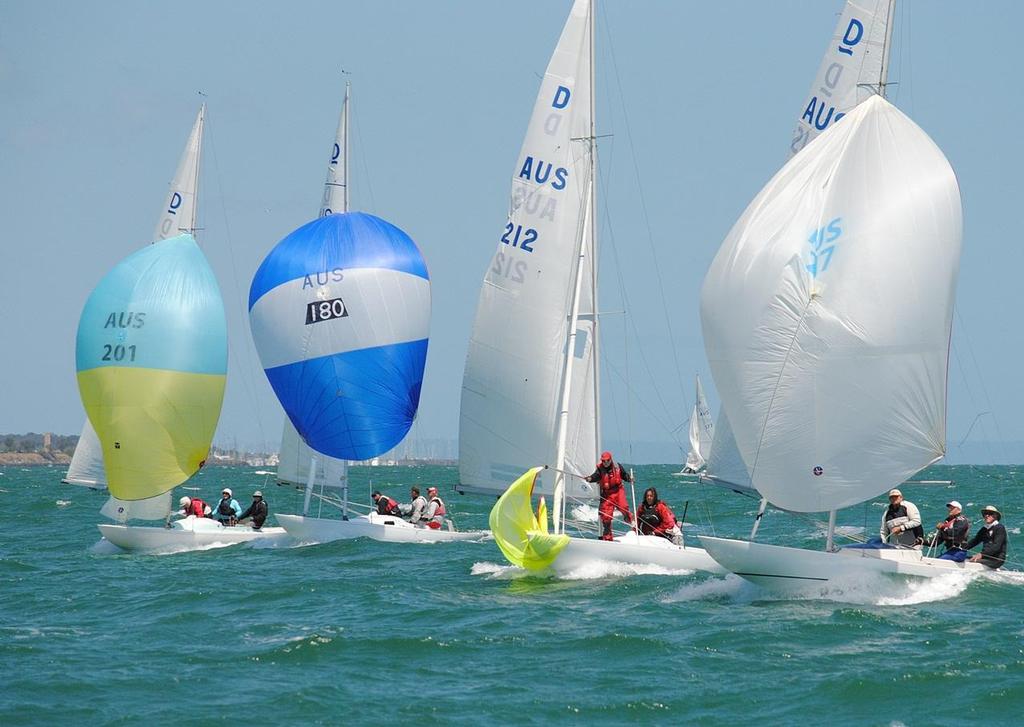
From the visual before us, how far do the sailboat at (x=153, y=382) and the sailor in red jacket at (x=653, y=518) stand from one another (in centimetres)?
832

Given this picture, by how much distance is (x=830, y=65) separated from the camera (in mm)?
23500

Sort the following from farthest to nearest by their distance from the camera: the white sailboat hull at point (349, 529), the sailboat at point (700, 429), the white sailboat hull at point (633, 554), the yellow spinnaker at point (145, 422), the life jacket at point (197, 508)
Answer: the sailboat at point (700, 429)
the life jacket at point (197, 508)
the white sailboat hull at point (349, 529)
the yellow spinnaker at point (145, 422)
the white sailboat hull at point (633, 554)

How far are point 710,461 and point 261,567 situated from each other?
Result: 23.4 feet

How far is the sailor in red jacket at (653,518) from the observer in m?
20.3

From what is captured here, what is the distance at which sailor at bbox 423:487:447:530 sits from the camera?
85.8ft

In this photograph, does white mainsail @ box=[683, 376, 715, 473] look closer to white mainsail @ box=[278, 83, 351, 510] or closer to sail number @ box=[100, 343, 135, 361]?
white mainsail @ box=[278, 83, 351, 510]

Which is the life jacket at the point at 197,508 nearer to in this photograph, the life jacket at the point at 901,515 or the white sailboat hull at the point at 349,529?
the white sailboat hull at the point at 349,529

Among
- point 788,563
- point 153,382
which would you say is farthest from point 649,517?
point 153,382

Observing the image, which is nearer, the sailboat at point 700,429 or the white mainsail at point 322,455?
the white mainsail at point 322,455

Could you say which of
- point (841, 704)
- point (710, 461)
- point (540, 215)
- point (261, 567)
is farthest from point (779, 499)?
point (261, 567)

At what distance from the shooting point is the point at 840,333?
16141mm

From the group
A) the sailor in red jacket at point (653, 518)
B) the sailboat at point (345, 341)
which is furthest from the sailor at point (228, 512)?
the sailor in red jacket at point (653, 518)

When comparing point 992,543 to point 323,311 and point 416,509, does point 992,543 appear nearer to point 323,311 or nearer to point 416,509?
point 416,509

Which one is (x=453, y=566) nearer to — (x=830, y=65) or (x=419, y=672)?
(x=419, y=672)
